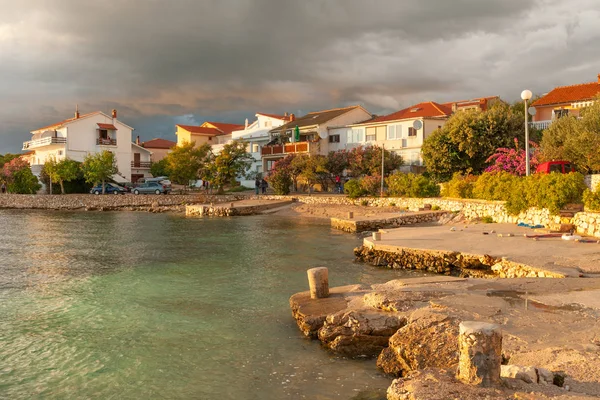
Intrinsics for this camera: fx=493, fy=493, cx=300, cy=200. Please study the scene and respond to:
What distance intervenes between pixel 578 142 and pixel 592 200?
38.9 ft

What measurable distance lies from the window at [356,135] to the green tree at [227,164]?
12.9m

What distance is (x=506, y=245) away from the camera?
755 inches

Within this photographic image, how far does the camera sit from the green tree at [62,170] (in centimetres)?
6588

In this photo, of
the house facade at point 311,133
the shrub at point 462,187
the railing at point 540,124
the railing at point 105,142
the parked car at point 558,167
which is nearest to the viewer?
the parked car at point 558,167

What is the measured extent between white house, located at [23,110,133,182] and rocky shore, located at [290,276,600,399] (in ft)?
222

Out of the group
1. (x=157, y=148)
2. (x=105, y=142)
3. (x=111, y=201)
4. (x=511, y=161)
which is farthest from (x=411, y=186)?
(x=157, y=148)

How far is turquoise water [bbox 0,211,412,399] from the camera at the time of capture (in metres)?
9.12

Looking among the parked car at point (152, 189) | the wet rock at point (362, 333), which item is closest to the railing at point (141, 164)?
the parked car at point (152, 189)

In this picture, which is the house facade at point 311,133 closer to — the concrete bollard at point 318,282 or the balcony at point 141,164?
the balcony at point 141,164

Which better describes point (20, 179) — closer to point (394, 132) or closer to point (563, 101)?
point (394, 132)

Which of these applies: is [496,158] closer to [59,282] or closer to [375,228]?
[375,228]

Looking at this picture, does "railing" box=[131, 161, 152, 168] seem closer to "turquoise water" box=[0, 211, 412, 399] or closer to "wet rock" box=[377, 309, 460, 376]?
"turquoise water" box=[0, 211, 412, 399]

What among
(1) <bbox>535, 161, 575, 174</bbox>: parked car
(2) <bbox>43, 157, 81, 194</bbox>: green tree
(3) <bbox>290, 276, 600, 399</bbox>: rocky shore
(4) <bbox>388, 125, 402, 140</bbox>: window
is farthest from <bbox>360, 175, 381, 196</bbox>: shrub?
(2) <bbox>43, 157, 81, 194</bbox>: green tree

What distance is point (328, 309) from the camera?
11.7m
